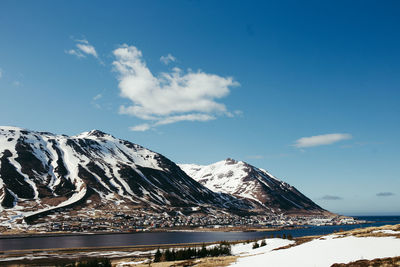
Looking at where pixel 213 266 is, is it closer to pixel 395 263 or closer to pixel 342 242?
pixel 342 242

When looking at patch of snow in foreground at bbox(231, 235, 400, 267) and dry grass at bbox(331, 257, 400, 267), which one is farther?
patch of snow in foreground at bbox(231, 235, 400, 267)

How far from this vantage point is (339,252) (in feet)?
131

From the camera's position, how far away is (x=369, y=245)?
135 feet

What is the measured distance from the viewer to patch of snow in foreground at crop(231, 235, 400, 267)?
36.1 m

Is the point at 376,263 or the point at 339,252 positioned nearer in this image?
the point at 376,263

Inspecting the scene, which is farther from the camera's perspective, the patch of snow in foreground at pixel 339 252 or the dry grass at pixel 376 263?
the patch of snow in foreground at pixel 339 252

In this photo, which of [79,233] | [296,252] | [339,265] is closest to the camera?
[339,265]

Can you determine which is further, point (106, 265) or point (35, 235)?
point (35, 235)

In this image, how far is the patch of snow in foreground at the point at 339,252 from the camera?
36.1m

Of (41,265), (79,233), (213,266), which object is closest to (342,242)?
(213,266)

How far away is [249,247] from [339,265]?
5188 centimetres

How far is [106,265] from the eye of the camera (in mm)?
56250

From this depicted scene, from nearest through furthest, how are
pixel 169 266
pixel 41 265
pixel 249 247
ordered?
pixel 169 266
pixel 41 265
pixel 249 247

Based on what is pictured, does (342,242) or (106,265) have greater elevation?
(342,242)
